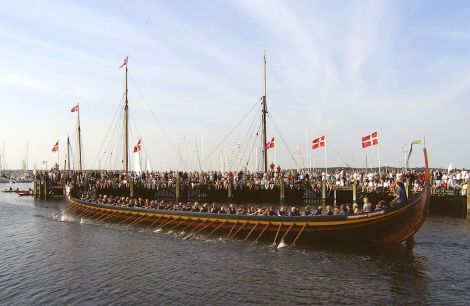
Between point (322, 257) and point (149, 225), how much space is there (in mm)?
15395

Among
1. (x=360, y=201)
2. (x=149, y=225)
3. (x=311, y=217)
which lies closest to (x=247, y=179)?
(x=360, y=201)

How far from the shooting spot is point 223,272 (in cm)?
1888

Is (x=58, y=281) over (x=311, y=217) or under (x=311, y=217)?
under

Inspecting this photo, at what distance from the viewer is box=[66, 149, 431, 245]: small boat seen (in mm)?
21578

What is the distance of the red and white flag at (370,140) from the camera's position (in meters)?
39.7

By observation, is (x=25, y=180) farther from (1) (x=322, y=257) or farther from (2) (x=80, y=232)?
(1) (x=322, y=257)

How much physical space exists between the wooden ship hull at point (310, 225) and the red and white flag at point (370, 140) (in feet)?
59.4

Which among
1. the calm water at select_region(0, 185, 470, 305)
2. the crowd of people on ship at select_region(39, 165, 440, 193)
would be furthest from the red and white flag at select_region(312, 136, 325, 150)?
the calm water at select_region(0, 185, 470, 305)

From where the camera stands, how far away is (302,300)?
49.8ft

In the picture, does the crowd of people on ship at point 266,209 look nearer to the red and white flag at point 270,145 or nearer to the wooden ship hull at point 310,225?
the wooden ship hull at point 310,225

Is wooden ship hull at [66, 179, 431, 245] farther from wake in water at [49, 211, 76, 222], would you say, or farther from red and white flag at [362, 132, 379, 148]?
red and white flag at [362, 132, 379, 148]

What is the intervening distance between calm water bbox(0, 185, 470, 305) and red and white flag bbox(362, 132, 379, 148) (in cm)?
1357

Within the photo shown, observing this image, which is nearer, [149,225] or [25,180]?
[149,225]

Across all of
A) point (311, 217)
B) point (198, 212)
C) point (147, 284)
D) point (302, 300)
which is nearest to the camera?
point (302, 300)
